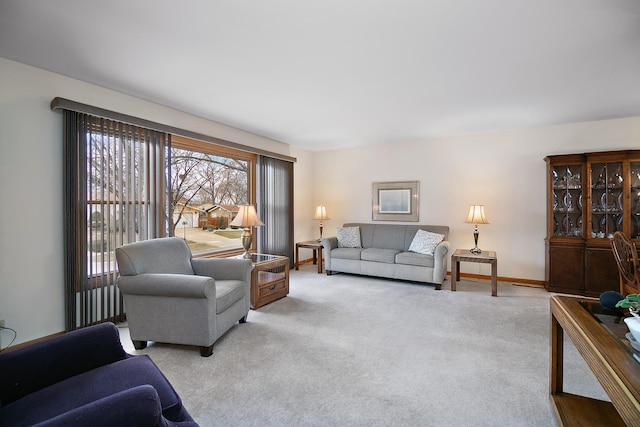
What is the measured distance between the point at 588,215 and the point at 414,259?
7.43ft

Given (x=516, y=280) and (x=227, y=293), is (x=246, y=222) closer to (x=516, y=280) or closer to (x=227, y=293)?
(x=227, y=293)

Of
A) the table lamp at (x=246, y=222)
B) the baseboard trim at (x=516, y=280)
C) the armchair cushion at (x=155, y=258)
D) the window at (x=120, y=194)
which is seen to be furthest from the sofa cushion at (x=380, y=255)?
the armchair cushion at (x=155, y=258)

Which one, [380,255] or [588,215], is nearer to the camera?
[588,215]

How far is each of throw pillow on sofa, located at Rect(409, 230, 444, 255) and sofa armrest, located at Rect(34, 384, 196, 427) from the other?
426 cm

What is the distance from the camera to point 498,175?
4.80 meters

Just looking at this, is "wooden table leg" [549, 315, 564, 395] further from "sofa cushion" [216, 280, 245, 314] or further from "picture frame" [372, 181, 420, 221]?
"picture frame" [372, 181, 420, 221]

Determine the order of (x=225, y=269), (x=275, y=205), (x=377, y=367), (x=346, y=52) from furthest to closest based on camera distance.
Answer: (x=275, y=205)
(x=225, y=269)
(x=346, y=52)
(x=377, y=367)

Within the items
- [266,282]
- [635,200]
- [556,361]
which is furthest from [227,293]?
[635,200]

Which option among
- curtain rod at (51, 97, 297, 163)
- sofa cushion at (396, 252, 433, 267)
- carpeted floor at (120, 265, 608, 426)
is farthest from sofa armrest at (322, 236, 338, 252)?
curtain rod at (51, 97, 297, 163)

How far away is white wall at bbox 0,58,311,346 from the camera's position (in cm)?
249

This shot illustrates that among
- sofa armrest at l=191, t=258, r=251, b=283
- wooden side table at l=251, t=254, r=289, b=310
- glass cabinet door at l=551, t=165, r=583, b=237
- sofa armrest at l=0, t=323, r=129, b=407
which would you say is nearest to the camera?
sofa armrest at l=0, t=323, r=129, b=407

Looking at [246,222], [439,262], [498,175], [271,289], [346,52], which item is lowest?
[271,289]

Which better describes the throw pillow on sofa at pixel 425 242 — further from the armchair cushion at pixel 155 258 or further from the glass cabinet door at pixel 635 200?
the armchair cushion at pixel 155 258

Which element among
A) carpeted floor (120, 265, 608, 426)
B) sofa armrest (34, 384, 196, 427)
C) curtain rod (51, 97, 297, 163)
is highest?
curtain rod (51, 97, 297, 163)
